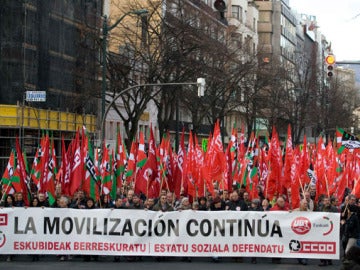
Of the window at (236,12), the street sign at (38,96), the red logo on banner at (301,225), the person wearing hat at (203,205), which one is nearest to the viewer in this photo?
the red logo on banner at (301,225)

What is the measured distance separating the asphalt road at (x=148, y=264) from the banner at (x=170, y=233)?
0.20 meters

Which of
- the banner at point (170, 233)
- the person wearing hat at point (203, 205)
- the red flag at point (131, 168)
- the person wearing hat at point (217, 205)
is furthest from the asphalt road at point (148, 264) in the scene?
the red flag at point (131, 168)

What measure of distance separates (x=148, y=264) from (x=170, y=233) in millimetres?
771

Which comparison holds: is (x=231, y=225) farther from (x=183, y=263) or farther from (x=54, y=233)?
(x=54, y=233)

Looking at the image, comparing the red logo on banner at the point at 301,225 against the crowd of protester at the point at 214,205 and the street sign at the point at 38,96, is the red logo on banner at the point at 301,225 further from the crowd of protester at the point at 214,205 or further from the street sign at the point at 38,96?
the street sign at the point at 38,96

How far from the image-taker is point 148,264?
53.0ft

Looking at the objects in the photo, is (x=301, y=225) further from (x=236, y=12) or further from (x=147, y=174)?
(x=236, y=12)

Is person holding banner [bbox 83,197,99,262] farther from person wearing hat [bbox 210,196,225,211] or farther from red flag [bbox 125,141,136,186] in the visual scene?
red flag [bbox 125,141,136,186]

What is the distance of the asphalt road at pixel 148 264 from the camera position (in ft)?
51.1

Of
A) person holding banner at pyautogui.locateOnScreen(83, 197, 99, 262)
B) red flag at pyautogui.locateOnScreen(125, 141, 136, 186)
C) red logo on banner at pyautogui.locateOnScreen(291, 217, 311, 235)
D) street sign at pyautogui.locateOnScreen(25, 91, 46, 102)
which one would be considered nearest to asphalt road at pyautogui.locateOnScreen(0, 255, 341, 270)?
person holding banner at pyautogui.locateOnScreen(83, 197, 99, 262)

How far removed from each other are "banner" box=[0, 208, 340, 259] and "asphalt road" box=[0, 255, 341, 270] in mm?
205

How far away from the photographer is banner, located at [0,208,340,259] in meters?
16.4

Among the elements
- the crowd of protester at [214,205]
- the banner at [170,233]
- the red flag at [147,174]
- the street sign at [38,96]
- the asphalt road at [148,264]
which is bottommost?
the asphalt road at [148,264]

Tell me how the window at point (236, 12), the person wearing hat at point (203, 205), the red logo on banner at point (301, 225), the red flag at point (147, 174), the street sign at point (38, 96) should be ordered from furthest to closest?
the window at point (236, 12), the street sign at point (38, 96), the red flag at point (147, 174), the person wearing hat at point (203, 205), the red logo on banner at point (301, 225)
